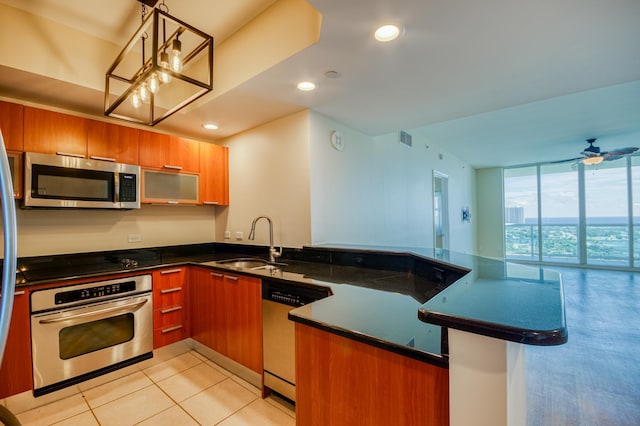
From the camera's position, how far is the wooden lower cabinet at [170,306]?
2.48 m

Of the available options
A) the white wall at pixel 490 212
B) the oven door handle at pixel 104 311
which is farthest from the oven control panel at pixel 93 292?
the white wall at pixel 490 212

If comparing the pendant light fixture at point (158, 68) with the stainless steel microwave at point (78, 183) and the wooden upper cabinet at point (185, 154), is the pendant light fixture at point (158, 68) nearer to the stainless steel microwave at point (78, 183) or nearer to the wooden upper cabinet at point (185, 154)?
the wooden upper cabinet at point (185, 154)

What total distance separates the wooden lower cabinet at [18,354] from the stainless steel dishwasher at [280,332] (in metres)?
1.55

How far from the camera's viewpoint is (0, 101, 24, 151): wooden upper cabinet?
6.64 ft

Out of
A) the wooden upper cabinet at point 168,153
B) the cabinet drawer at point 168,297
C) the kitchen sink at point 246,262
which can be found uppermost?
the wooden upper cabinet at point 168,153

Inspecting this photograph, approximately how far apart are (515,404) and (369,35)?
176 centimetres

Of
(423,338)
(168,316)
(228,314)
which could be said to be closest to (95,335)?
(168,316)

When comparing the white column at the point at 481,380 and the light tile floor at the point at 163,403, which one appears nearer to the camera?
the white column at the point at 481,380

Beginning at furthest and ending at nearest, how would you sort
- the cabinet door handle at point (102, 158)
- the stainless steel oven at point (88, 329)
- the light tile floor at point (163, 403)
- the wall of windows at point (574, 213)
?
Result: 1. the wall of windows at point (574, 213)
2. the cabinet door handle at point (102, 158)
3. the stainless steel oven at point (88, 329)
4. the light tile floor at point (163, 403)

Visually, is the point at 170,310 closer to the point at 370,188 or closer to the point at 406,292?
the point at 406,292

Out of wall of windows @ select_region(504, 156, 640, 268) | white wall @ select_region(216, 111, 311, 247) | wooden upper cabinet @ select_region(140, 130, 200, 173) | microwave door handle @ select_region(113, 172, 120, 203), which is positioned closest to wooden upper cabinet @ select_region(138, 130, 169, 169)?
wooden upper cabinet @ select_region(140, 130, 200, 173)

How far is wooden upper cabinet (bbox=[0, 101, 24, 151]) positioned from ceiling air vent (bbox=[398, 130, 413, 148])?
401cm

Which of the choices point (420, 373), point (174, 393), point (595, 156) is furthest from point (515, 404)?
point (595, 156)

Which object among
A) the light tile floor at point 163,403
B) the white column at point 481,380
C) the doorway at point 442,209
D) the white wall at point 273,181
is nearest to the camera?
the white column at point 481,380
